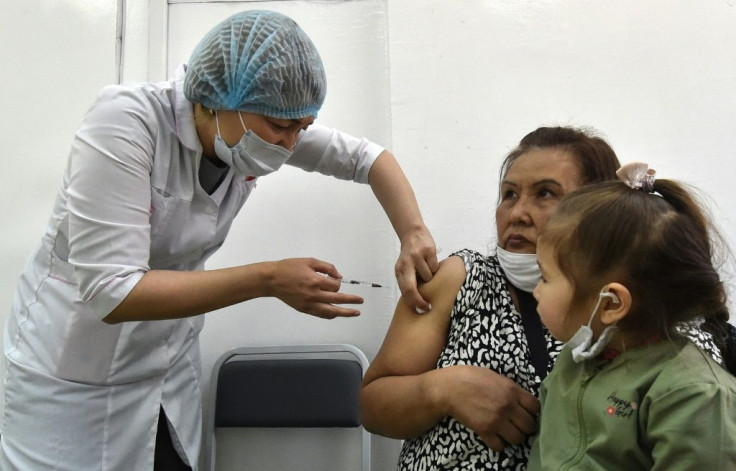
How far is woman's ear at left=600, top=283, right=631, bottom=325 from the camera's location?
90cm

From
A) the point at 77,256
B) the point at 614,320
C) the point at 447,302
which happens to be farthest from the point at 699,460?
the point at 77,256

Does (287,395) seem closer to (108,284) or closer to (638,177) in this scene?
(108,284)

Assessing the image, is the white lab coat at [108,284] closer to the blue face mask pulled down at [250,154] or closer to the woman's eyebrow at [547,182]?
the blue face mask pulled down at [250,154]

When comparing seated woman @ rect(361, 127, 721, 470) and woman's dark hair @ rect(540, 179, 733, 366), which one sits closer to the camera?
Answer: woman's dark hair @ rect(540, 179, 733, 366)

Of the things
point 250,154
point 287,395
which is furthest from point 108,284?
point 287,395

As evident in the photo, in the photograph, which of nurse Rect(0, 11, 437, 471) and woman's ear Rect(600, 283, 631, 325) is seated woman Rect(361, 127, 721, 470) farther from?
woman's ear Rect(600, 283, 631, 325)

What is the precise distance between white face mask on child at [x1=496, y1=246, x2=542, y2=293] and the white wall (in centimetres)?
75

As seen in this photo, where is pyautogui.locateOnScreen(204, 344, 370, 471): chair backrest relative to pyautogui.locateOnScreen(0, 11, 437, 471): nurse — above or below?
below

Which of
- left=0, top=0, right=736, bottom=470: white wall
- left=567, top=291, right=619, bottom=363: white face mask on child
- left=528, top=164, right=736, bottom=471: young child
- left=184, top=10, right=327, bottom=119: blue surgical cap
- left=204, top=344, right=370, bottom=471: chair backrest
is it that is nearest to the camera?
left=528, top=164, right=736, bottom=471: young child

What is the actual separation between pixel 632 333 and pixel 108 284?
2.90ft

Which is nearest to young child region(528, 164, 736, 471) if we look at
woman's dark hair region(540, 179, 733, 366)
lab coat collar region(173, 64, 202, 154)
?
woman's dark hair region(540, 179, 733, 366)

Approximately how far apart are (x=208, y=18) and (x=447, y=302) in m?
1.50

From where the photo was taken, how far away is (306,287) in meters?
1.17

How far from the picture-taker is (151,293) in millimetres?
1123
